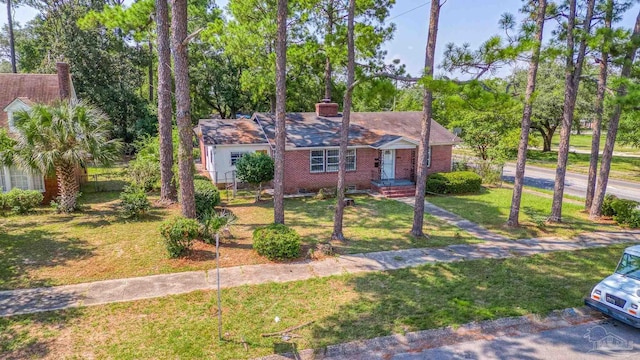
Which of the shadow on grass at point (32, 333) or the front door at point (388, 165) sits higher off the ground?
the front door at point (388, 165)

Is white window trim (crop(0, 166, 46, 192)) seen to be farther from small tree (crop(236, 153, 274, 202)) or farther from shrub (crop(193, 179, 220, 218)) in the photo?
small tree (crop(236, 153, 274, 202))

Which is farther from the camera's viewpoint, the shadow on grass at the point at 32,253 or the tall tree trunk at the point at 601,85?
the tall tree trunk at the point at 601,85

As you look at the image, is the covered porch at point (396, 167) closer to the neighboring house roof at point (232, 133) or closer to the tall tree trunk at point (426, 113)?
the neighboring house roof at point (232, 133)

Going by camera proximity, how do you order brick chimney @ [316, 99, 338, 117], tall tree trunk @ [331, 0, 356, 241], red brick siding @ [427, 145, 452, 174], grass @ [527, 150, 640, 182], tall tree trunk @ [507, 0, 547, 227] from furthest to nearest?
grass @ [527, 150, 640, 182] < brick chimney @ [316, 99, 338, 117] < red brick siding @ [427, 145, 452, 174] < tall tree trunk @ [507, 0, 547, 227] < tall tree trunk @ [331, 0, 356, 241]

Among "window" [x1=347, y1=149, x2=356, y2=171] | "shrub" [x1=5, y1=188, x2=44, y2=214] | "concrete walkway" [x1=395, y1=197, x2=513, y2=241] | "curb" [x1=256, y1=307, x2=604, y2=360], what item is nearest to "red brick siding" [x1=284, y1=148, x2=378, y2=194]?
"window" [x1=347, y1=149, x2=356, y2=171]

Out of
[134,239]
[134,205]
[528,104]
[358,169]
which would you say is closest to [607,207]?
[528,104]

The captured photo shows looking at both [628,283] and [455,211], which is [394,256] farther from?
[455,211]

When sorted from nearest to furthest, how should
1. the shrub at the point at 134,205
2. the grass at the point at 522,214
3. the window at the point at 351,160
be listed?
the grass at the point at 522,214 < the shrub at the point at 134,205 < the window at the point at 351,160

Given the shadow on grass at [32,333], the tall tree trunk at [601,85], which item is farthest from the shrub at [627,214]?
the shadow on grass at [32,333]
